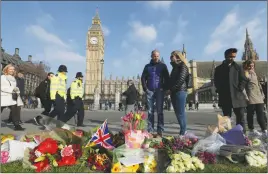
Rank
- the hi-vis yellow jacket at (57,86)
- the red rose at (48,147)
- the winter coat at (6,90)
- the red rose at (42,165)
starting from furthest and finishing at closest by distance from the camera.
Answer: the hi-vis yellow jacket at (57,86), the winter coat at (6,90), the red rose at (48,147), the red rose at (42,165)

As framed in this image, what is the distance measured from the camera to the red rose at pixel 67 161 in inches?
134

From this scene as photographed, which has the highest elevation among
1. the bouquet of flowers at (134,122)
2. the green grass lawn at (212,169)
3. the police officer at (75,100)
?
the police officer at (75,100)

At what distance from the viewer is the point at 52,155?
11.4 feet

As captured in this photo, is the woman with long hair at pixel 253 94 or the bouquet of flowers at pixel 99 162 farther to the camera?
the woman with long hair at pixel 253 94

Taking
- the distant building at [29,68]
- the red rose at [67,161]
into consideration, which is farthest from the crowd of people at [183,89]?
the distant building at [29,68]

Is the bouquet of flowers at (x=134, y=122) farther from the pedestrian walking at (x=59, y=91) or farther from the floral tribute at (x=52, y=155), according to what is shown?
the pedestrian walking at (x=59, y=91)

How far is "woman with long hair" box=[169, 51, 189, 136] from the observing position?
5723mm

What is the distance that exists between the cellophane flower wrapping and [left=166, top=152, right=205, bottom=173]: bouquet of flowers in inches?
21.2

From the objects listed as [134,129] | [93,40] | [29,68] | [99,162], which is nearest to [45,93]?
[134,129]

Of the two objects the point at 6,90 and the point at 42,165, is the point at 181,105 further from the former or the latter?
the point at 6,90

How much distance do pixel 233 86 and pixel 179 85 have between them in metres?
1.14

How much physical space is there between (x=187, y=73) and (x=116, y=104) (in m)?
34.4

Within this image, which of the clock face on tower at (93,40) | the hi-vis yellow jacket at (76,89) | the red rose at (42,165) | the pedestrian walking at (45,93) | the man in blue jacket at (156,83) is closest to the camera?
the red rose at (42,165)

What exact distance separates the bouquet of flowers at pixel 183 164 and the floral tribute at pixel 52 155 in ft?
4.02
